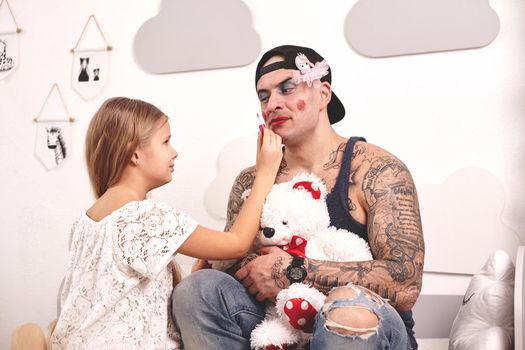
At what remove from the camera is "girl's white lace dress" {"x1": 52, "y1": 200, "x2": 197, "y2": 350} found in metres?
1.39

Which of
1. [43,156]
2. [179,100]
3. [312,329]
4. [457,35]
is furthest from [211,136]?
[312,329]

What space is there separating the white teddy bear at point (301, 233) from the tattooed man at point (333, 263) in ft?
0.11

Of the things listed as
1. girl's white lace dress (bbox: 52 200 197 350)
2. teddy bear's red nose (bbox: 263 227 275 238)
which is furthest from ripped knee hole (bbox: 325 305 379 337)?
girl's white lace dress (bbox: 52 200 197 350)

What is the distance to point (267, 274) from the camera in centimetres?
144

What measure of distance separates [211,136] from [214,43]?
1.21ft

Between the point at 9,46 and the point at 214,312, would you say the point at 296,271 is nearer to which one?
the point at 214,312

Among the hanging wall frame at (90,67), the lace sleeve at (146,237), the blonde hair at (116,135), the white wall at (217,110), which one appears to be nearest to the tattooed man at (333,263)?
the lace sleeve at (146,237)

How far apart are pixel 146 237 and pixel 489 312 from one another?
92 centimetres

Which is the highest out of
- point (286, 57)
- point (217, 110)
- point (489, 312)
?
point (286, 57)

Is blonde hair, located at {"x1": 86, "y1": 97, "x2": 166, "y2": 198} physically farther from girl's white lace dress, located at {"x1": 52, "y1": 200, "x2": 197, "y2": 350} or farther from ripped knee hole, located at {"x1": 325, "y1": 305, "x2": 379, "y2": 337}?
ripped knee hole, located at {"x1": 325, "y1": 305, "x2": 379, "y2": 337}

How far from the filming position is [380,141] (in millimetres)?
2131

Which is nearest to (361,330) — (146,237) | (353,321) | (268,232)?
(353,321)

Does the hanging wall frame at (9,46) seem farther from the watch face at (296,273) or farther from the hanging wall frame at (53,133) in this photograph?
the watch face at (296,273)

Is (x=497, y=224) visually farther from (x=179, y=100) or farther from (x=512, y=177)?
(x=179, y=100)
